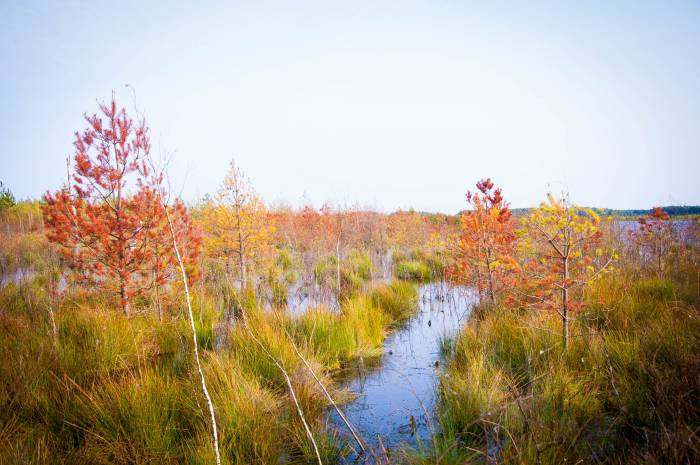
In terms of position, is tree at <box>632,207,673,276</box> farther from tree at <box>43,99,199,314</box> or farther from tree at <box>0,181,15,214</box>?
tree at <box>0,181,15,214</box>

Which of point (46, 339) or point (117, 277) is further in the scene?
point (117, 277)

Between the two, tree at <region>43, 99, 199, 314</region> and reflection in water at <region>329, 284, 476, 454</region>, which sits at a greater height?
tree at <region>43, 99, 199, 314</region>

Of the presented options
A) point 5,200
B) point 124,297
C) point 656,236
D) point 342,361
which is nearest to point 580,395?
point 342,361

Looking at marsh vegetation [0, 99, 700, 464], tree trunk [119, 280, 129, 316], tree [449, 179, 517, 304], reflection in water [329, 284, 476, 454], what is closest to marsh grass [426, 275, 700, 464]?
marsh vegetation [0, 99, 700, 464]

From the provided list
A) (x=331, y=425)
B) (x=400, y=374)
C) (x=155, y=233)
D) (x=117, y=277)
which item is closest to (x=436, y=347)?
(x=400, y=374)

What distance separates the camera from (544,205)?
3.40 m

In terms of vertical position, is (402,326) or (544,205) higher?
(544,205)

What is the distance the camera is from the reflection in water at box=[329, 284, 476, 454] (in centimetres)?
326

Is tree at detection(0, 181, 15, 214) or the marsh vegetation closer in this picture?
the marsh vegetation

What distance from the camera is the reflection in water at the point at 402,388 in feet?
10.7

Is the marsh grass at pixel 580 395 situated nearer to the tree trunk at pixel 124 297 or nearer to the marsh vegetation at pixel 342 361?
the marsh vegetation at pixel 342 361

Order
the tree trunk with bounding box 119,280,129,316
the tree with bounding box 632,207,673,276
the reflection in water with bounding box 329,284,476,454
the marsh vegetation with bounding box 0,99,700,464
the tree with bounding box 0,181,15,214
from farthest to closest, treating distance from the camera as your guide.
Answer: the tree with bounding box 0,181,15,214, the tree with bounding box 632,207,673,276, the tree trunk with bounding box 119,280,129,316, the reflection in water with bounding box 329,284,476,454, the marsh vegetation with bounding box 0,99,700,464

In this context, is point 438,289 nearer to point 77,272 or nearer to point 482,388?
point 482,388

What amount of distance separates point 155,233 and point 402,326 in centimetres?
470
